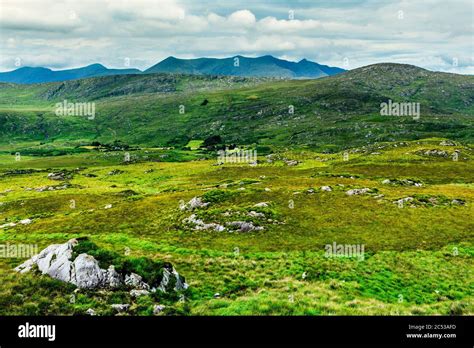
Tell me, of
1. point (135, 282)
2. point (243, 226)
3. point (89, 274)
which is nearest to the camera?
point (135, 282)

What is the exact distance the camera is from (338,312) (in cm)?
2181

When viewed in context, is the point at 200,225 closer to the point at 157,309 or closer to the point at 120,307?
the point at 157,309

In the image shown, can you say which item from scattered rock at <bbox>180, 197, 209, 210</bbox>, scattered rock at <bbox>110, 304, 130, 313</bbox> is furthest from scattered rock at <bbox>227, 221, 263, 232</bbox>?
scattered rock at <bbox>110, 304, 130, 313</bbox>

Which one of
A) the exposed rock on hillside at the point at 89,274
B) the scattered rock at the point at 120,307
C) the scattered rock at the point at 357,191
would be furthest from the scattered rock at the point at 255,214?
the scattered rock at the point at 120,307

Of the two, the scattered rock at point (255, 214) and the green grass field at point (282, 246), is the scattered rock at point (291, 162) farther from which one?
the scattered rock at point (255, 214)

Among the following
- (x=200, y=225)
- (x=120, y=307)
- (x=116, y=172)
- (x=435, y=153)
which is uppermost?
(x=435, y=153)

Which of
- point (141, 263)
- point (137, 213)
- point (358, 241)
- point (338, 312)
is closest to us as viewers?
point (338, 312)

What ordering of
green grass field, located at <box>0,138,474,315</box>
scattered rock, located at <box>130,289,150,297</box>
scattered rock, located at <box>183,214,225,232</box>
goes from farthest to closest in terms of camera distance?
scattered rock, located at <box>183,214,225,232</box> < scattered rock, located at <box>130,289,150,297</box> < green grass field, located at <box>0,138,474,315</box>

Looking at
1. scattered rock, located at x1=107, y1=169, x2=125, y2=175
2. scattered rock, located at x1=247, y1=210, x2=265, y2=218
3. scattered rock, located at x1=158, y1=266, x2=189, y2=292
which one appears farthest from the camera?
scattered rock, located at x1=107, y1=169, x2=125, y2=175

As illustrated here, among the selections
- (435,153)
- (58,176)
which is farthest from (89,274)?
(435,153)

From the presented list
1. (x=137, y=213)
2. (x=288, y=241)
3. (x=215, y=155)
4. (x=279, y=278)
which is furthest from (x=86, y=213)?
(x=215, y=155)

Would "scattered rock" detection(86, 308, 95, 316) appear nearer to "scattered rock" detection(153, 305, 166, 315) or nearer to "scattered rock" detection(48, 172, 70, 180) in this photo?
"scattered rock" detection(153, 305, 166, 315)
